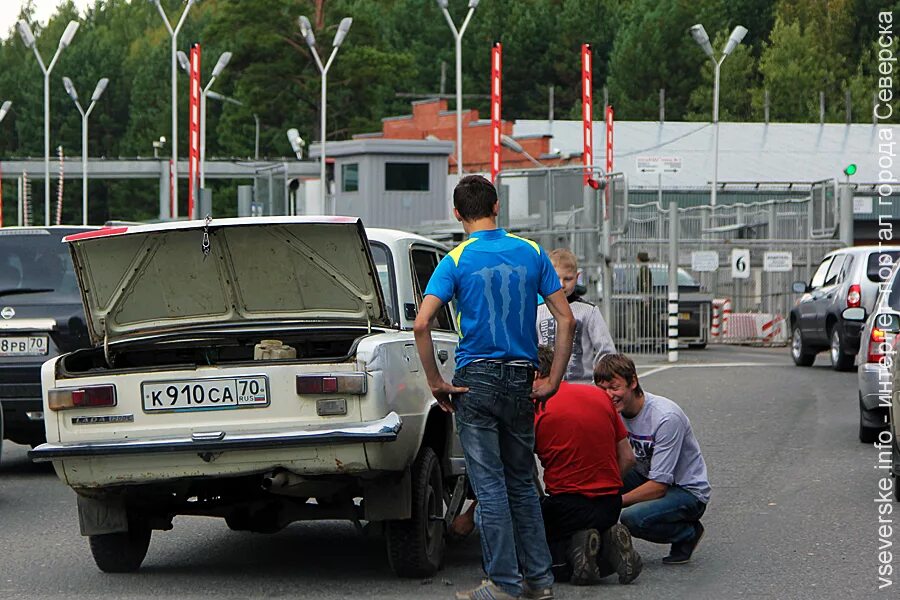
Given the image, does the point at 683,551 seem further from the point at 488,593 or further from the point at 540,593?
the point at 488,593

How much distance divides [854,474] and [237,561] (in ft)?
17.2

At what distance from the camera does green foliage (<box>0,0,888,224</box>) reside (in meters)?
90.1

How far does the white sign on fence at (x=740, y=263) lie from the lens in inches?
1205

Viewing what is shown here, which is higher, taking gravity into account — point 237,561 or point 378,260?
point 378,260

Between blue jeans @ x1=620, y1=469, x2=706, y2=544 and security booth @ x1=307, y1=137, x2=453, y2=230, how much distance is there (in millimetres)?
49338

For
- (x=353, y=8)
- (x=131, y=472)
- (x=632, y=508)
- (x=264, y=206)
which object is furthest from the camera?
(x=353, y=8)

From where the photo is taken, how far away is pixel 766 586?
761 centimetres

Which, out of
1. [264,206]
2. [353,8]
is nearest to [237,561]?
[264,206]

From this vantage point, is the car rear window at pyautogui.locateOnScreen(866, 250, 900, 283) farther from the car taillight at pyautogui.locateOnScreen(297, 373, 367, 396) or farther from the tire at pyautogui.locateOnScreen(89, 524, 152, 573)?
the car taillight at pyautogui.locateOnScreen(297, 373, 367, 396)

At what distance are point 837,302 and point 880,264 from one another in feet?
4.98

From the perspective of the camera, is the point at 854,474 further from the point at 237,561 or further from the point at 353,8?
the point at 353,8

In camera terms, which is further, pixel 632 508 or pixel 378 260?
pixel 378 260

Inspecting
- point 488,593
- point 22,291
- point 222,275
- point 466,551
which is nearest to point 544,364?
point 488,593

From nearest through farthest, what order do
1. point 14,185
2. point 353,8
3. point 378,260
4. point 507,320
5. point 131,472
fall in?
point 507,320 < point 131,472 < point 378,260 < point 353,8 < point 14,185
